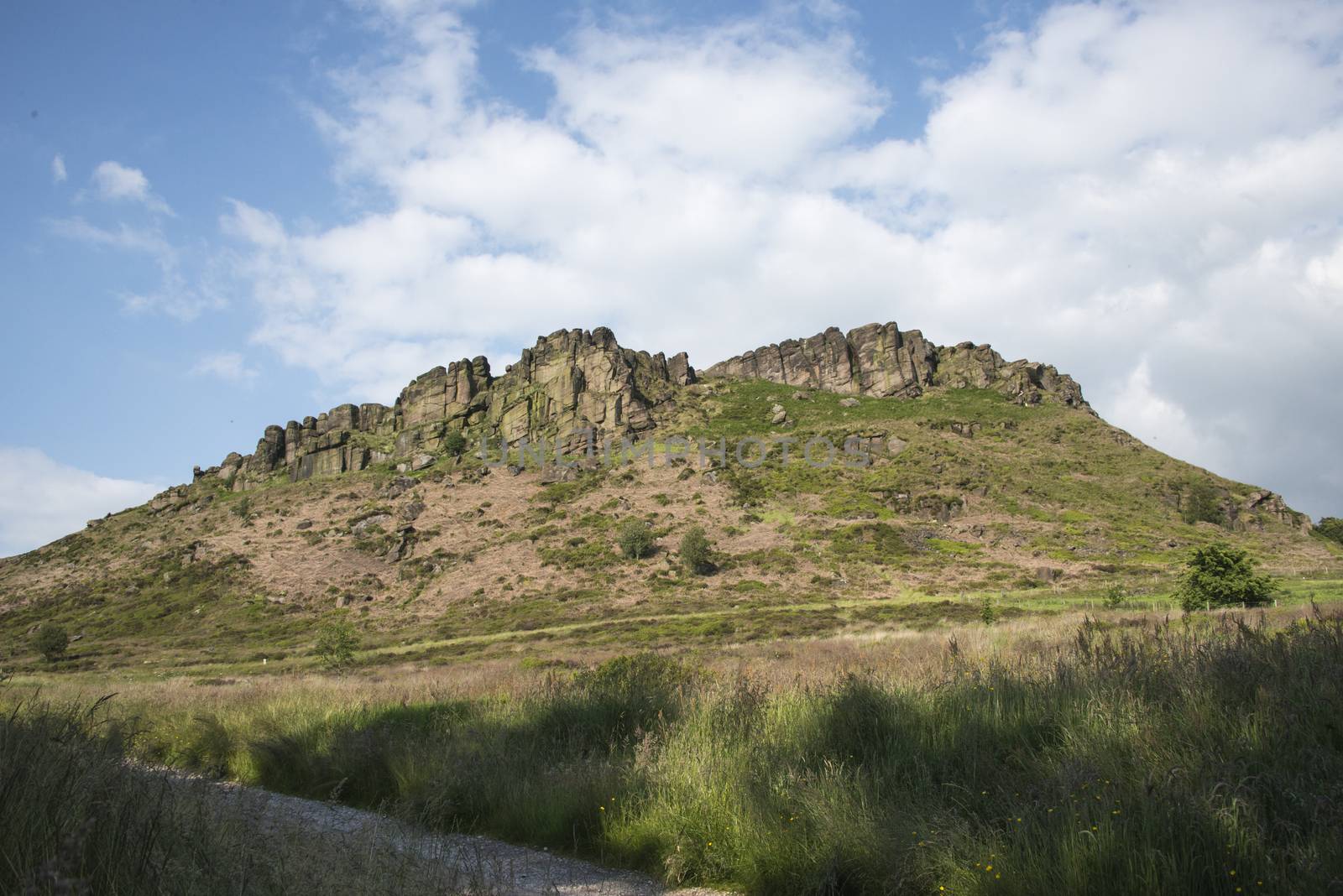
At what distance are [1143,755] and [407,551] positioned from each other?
250 ft

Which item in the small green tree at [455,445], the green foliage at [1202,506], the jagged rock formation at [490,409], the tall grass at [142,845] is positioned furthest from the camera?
the jagged rock formation at [490,409]

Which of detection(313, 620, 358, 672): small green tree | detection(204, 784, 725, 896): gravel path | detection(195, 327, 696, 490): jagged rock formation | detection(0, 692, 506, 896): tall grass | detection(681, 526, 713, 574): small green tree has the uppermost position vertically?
detection(195, 327, 696, 490): jagged rock formation

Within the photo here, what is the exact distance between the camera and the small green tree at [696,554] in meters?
60.5

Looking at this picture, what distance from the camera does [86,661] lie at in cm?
4531

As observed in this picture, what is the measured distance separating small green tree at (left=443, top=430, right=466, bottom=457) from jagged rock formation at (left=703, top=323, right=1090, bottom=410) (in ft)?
189

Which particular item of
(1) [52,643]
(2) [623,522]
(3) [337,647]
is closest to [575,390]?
(2) [623,522]

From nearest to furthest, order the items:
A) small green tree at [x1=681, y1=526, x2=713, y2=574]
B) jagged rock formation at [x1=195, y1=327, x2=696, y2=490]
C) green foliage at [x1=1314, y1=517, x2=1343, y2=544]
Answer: small green tree at [x1=681, y1=526, x2=713, y2=574] < green foliage at [x1=1314, y1=517, x2=1343, y2=544] < jagged rock formation at [x1=195, y1=327, x2=696, y2=490]

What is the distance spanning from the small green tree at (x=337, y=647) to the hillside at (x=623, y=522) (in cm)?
176

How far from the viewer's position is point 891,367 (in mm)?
128875

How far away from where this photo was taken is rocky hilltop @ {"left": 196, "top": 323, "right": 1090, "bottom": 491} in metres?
112

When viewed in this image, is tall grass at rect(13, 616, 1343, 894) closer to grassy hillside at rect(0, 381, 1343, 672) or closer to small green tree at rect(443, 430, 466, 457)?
grassy hillside at rect(0, 381, 1343, 672)

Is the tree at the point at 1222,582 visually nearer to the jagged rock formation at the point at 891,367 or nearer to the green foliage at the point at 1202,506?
the green foliage at the point at 1202,506

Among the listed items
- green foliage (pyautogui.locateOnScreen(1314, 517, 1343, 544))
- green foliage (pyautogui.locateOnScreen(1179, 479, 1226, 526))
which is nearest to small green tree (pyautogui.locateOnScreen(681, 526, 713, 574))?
green foliage (pyautogui.locateOnScreen(1179, 479, 1226, 526))

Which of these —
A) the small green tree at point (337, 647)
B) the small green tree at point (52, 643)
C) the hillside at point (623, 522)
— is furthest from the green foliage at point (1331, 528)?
the small green tree at point (52, 643)
